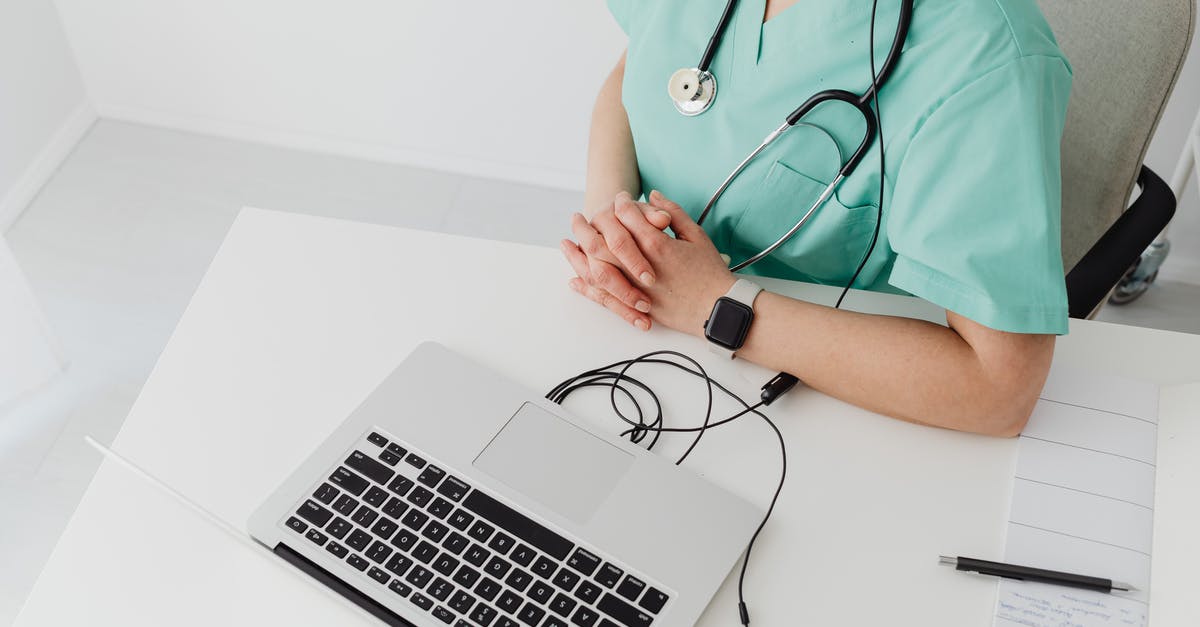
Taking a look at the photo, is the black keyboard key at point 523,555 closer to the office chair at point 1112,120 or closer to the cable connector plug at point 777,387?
the cable connector plug at point 777,387

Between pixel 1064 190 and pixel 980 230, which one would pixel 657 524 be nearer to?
pixel 980 230

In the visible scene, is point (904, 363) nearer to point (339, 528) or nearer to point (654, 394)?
point (654, 394)

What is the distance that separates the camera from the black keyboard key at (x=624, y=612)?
0.77 meters

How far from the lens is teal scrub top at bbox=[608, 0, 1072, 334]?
0.86 meters

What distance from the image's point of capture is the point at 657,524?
2.74 ft

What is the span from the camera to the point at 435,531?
2.68ft

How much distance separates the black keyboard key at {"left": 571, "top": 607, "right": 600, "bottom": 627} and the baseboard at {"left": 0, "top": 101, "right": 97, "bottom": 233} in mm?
1978

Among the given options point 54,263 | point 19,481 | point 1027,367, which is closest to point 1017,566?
point 1027,367

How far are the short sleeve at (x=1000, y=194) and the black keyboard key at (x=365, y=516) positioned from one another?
1.83 feet

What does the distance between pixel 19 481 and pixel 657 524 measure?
1.43m

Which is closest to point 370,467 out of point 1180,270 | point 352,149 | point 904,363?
point 904,363

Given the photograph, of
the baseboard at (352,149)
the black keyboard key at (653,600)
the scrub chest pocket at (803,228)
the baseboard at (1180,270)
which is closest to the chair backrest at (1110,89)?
the scrub chest pocket at (803,228)

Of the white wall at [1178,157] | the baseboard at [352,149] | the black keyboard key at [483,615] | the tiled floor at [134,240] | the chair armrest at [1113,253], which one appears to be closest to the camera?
the black keyboard key at [483,615]

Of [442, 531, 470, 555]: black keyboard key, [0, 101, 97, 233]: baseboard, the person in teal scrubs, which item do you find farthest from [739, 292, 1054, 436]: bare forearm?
[0, 101, 97, 233]: baseboard
